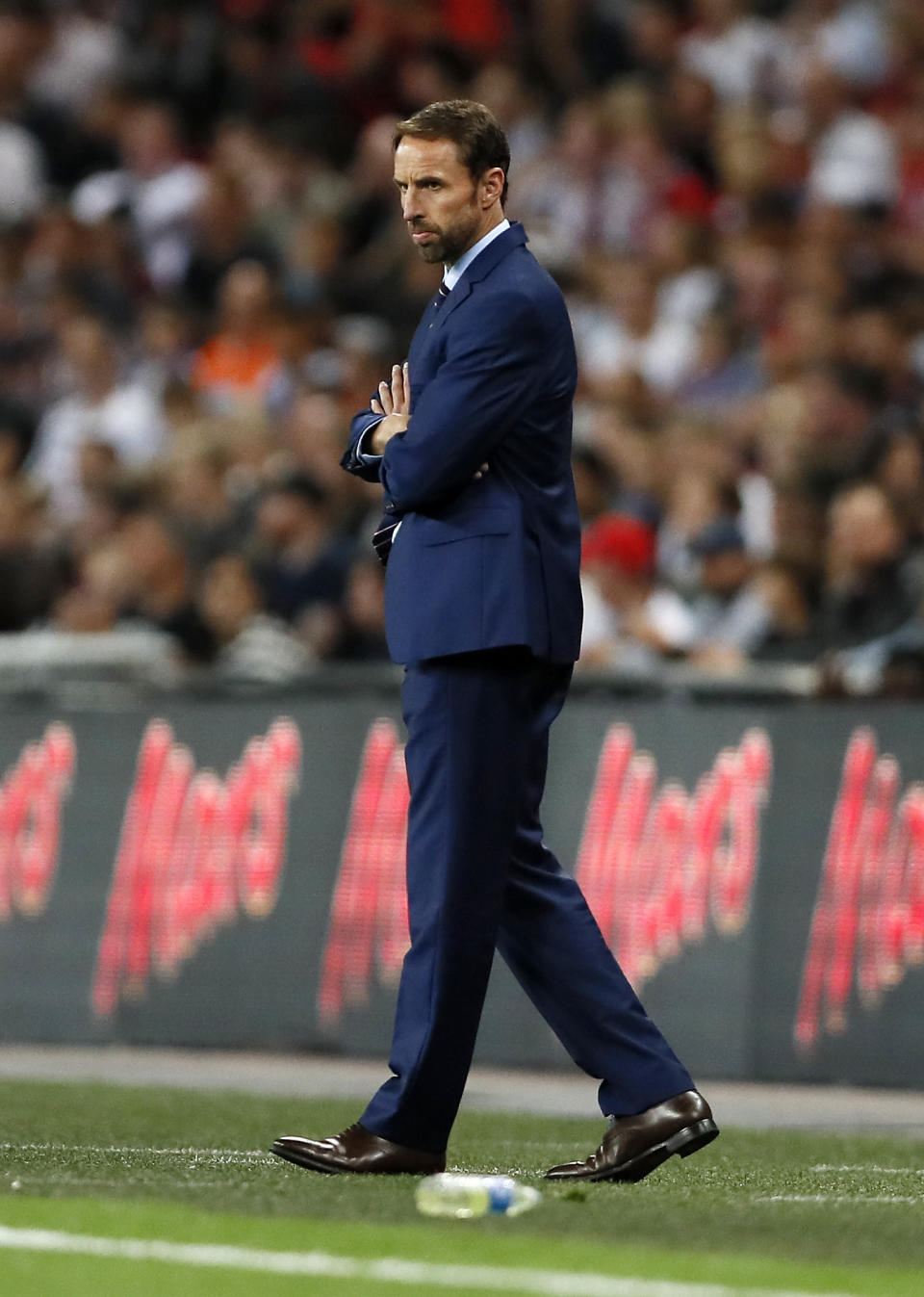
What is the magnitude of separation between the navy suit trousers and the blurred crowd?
381 centimetres

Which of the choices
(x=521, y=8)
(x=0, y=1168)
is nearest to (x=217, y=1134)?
(x=0, y=1168)

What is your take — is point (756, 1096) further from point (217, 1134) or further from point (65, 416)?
point (65, 416)

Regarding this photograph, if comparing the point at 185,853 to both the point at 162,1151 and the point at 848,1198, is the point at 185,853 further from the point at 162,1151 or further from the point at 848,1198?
the point at 848,1198

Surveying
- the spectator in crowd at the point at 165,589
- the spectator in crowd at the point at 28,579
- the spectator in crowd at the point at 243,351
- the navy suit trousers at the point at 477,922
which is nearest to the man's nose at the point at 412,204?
the navy suit trousers at the point at 477,922

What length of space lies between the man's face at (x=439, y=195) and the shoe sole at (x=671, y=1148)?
195 centimetres

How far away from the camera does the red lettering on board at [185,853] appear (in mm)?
10828

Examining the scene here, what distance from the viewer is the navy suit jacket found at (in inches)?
225

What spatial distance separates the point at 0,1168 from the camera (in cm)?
597

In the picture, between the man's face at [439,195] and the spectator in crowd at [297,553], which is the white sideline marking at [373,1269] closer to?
the man's face at [439,195]

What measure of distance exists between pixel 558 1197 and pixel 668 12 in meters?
11.4

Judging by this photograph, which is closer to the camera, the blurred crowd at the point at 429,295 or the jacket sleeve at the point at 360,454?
the jacket sleeve at the point at 360,454

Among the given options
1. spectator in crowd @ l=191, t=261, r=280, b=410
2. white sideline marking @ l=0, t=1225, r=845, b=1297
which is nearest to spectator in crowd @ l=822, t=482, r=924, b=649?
spectator in crowd @ l=191, t=261, r=280, b=410

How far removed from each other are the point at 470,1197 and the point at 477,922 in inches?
36.3

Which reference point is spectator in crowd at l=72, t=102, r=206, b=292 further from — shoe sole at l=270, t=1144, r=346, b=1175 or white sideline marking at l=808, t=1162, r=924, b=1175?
shoe sole at l=270, t=1144, r=346, b=1175
